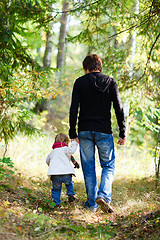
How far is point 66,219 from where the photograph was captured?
3.20 metres

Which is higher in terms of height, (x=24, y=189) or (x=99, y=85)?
(x=99, y=85)

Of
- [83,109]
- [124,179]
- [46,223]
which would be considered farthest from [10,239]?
[124,179]

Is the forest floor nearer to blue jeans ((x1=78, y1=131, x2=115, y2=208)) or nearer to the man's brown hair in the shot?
blue jeans ((x1=78, y1=131, x2=115, y2=208))

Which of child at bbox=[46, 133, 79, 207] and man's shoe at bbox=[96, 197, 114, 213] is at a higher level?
child at bbox=[46, 133, 79, 207]

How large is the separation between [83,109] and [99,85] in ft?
1.37

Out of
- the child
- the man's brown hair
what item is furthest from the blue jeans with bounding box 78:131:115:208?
the man's brown hair

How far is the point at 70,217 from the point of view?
3293 millimetres

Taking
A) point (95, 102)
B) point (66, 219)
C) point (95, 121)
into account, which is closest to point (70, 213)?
point (66, 219)

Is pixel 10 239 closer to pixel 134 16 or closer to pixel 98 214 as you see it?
pixel 98 214

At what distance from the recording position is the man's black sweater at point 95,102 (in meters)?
3.62

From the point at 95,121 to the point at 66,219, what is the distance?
1.36 m

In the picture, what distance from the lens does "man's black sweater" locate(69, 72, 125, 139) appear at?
362 cm

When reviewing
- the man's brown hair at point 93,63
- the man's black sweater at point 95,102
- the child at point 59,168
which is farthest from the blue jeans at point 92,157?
the man's brown hair at point 93,63

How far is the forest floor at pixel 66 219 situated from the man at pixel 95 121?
1.17 ft
